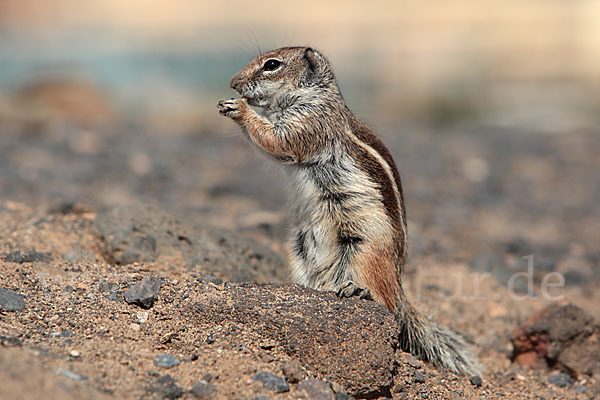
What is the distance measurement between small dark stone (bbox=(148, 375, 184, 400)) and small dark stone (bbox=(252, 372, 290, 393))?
416 millimetres

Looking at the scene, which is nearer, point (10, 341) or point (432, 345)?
point (10, 341)

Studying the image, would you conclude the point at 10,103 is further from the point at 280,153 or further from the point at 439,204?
the point at 280,153

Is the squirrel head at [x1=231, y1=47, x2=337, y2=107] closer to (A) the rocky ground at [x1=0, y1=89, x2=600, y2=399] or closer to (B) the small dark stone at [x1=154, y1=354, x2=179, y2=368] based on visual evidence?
(A) the rocky ground at [x1=0, y1=89, x2=600, y2=399]

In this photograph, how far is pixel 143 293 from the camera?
169 inches

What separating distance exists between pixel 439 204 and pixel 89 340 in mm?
6709

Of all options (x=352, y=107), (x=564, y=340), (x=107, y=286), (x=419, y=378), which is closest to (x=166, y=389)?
(x=107, y=286)

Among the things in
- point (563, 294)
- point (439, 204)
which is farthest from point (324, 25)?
point (563, 294)

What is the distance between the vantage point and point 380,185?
4.96 m

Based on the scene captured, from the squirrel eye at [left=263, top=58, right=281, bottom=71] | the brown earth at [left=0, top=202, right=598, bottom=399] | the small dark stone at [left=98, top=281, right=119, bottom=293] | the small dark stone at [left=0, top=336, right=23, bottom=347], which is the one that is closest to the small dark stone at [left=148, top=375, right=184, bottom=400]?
the brown earth at [left=0, top=202, right=598, bottom=399]

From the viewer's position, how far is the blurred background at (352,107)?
→ 8.95 meters

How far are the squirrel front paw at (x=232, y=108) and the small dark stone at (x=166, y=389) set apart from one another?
7.09ft

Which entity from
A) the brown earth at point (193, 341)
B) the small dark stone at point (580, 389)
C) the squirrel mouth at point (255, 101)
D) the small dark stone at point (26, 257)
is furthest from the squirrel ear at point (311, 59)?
the small dark stone at point (580, 389)

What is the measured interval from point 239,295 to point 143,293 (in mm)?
562

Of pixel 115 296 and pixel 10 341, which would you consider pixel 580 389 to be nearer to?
pixel 115 296
